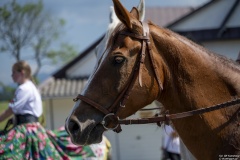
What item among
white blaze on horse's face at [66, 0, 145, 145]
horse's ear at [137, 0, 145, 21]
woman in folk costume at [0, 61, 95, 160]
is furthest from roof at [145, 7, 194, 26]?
white blaze on horse's face at [66, 0, 145, 145]

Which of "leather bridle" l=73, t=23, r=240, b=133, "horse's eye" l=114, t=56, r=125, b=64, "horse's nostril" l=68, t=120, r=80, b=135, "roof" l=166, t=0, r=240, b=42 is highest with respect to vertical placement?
"roof" l=166, t=0, r=240, b=42

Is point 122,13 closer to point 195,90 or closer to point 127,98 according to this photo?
point 127,98

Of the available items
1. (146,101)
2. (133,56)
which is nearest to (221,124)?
(146,101)

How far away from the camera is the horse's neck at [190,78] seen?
2.89 metres

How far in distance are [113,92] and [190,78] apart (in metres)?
0.52

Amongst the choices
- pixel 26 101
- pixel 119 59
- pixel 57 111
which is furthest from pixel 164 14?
pixel 119 59

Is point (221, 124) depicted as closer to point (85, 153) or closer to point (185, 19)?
point (85, 153)

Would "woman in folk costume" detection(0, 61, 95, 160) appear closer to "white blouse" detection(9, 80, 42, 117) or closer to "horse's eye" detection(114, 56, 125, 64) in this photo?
"white blouse" detection(9, 80, 42, 117)

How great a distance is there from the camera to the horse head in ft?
9.05

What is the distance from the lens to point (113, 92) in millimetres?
2789

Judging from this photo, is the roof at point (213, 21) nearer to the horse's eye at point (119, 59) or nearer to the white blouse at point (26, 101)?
the white blouse at point (26, 101)

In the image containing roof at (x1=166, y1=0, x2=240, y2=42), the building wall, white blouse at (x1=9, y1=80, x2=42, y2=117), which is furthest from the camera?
the building wall

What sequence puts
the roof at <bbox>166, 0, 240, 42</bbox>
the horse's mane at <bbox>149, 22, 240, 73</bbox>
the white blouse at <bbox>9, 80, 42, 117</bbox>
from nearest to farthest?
the horse's mane at <bbox>149, 22, 240, 73</bbox>, the white blouse at <bbox>9, 80, 42, 117</bbox>, the roof at <bbox>166, 0, 240, 42</bbox>

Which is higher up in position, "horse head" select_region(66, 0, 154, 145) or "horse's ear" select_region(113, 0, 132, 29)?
"horse's ear" select_region(113, 0, 132, 29)
